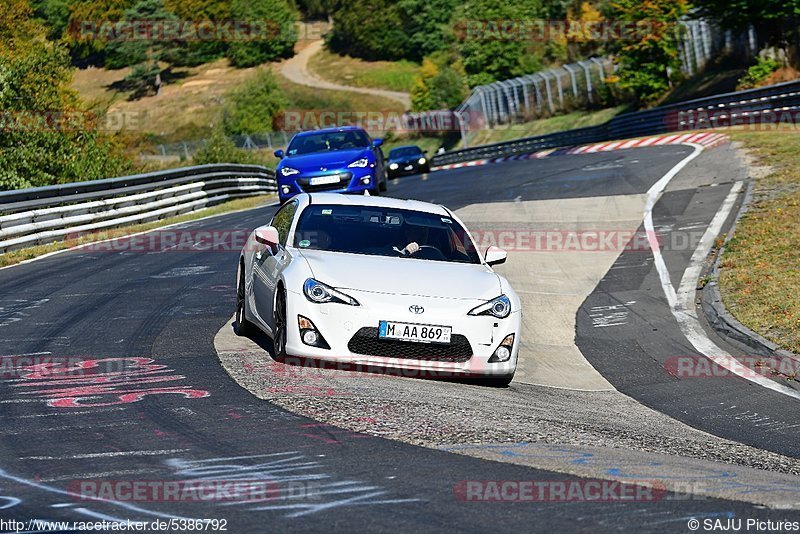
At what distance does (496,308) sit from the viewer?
959 centimetres

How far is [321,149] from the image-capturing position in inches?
967

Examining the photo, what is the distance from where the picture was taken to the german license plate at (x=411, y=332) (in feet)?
30.0

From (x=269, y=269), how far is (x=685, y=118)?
32579mm

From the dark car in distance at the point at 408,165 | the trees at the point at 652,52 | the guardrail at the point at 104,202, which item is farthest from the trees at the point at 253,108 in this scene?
the guardrail at the point at 104,202

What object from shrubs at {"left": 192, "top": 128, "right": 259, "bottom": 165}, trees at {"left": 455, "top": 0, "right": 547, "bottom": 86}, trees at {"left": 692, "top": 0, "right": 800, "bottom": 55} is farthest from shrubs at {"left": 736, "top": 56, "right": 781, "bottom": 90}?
trees at {"left": 455, "top": 0, "right": 547, "bottom": 86}

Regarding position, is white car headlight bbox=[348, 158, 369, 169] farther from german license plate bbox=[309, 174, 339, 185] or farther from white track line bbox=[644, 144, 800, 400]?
white track line bbox=[644, 144, 800, 400]

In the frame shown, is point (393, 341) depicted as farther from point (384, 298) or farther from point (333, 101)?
point (333, 101)

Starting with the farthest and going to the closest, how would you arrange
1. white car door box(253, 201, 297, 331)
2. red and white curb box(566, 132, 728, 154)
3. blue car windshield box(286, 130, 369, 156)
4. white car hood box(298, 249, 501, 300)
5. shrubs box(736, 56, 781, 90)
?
shrubs box(736, 56, 781, 90) → red and white curb box(566, 132, 728, 154) → blue car windshield box(286, 130, 369, 156) → white car door box(253, 201, 297, 331) → white car hood box(298, 249, 501, 300)

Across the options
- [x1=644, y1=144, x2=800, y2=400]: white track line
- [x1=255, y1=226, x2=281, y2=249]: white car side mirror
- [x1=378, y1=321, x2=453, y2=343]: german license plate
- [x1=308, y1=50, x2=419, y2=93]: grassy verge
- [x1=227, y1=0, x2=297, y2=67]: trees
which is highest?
[x1=255, y1=226, x2=281, y2=249]: white car side mirror

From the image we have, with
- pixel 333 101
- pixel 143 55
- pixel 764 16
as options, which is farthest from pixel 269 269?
pixel 143 55

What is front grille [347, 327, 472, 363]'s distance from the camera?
9164 mm

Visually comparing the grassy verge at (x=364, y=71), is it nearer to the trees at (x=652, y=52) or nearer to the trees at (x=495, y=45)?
the trees at (x=495, y=45)

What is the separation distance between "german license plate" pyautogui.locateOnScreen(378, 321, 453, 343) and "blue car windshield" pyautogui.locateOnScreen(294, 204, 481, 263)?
1.30 m

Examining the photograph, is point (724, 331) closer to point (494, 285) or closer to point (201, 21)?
point (494, 285)
